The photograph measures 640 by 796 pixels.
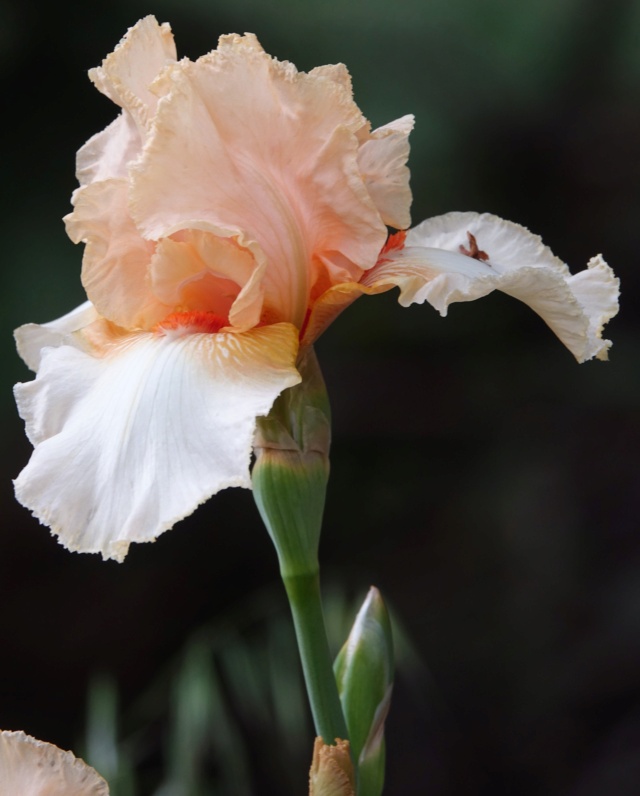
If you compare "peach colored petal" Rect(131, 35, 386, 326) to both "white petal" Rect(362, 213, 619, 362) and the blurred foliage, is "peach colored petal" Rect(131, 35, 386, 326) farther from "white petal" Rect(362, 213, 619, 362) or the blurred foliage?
the blurred foliage

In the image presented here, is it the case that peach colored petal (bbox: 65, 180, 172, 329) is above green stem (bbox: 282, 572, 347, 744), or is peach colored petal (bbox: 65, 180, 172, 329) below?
above

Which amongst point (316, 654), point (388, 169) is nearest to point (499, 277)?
point (388, 169)

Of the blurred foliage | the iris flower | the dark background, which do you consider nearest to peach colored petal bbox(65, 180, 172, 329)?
the iris flower

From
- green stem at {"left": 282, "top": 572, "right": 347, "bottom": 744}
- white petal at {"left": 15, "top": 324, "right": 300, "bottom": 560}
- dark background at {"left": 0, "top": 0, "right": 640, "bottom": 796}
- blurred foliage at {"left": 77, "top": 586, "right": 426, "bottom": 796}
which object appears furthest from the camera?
dark background at {"left": 0, "top": 0, "right": 640, "bottom": 796}

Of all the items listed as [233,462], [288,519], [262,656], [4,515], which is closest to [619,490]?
[262,656]

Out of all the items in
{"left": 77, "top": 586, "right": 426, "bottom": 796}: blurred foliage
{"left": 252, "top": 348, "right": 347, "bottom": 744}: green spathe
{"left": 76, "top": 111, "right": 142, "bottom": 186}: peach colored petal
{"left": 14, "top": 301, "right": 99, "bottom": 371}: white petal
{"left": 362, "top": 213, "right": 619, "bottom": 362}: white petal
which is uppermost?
{"left": 76, "top": 111, "right": 142, "bottom": 186}: peach colored petal

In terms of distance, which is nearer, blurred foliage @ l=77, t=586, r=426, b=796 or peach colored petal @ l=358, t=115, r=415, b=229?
peach colored petal @ l=358, t=115, r=415, b=229

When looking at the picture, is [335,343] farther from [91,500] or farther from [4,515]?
[91,500]
